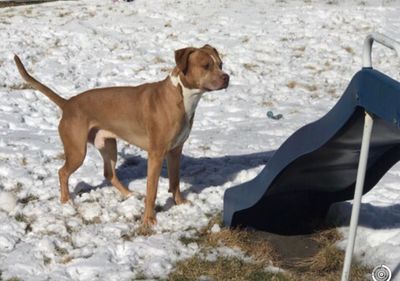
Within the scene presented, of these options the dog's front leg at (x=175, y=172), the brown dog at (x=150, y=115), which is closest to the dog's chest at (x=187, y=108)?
the brown dog at (x=150, y=115)

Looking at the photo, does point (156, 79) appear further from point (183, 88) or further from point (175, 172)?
point (183, 88)

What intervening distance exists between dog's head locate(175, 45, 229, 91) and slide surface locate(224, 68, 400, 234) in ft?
2.88

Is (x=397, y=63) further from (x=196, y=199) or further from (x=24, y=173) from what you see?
(x=24, y=173)

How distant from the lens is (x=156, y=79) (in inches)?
416

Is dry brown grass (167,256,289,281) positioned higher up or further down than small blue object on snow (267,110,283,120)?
higher up

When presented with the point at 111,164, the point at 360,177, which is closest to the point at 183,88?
the point at 111,164

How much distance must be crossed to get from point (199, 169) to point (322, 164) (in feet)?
7.51

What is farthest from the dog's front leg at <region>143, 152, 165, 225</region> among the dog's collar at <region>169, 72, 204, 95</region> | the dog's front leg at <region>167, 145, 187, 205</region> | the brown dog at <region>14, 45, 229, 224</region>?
the dog's collar at <region>169, 72, 204, 95</region>

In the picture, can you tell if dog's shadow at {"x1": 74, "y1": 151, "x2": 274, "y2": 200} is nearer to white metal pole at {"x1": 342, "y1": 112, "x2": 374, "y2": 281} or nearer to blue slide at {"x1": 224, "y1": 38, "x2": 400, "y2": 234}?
blue slide at {"x1": 224, "y1": 38, "x2": 400, "y2": 234}

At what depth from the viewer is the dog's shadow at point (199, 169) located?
6.47 meters

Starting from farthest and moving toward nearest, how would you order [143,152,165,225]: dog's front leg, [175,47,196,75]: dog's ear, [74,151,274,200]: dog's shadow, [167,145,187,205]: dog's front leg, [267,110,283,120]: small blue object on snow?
[267,110,283,120]: small blue object on snow → [74,151,274,200]: dog's shadow → [167,145,187,205]: dog's front leg → [143,152,165,225]: dog's front leg → [175,47,196,75]: dog's ear

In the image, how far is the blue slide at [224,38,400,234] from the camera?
Answer: 12.0 ft

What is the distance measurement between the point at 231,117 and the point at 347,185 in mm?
3841

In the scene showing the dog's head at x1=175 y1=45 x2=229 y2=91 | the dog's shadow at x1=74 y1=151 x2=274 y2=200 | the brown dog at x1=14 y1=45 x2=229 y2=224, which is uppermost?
the dog's head at x1=175 y1=45 x2=229 y2=91
